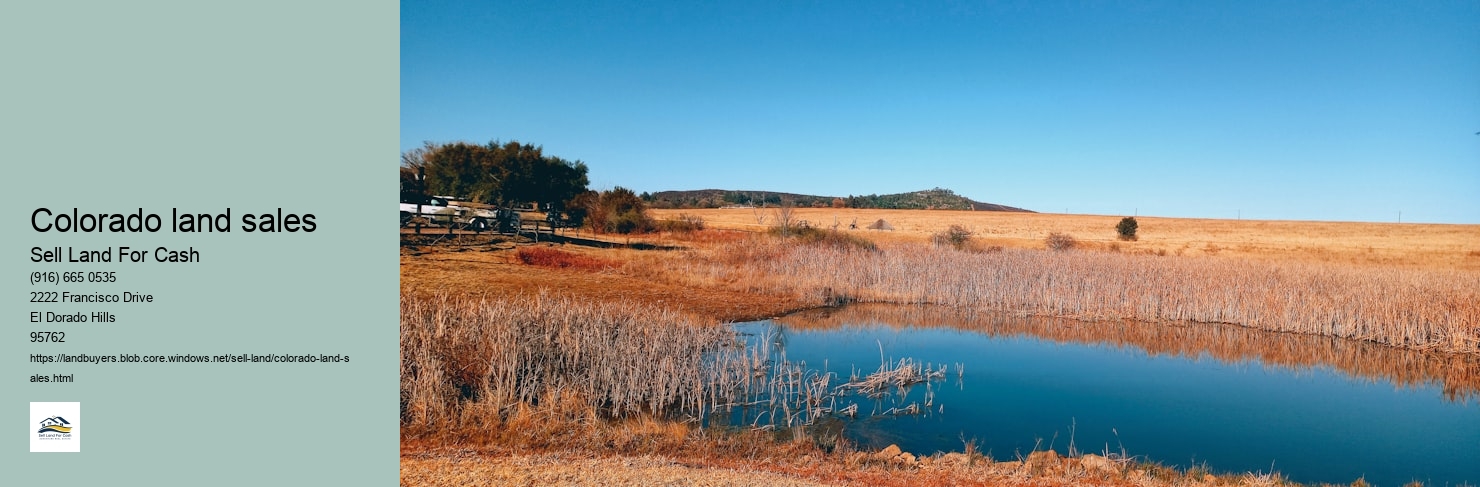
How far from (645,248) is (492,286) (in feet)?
40.5

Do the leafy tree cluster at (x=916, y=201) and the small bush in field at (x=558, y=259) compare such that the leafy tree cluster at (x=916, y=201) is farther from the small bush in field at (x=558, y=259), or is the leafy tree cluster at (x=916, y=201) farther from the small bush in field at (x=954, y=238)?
the small bush in field at (x=558, y=259)

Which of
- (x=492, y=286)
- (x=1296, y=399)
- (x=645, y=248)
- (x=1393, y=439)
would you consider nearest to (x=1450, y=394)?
(x=1296, y=399)

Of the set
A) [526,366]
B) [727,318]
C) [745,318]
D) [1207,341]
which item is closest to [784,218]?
[745,318]

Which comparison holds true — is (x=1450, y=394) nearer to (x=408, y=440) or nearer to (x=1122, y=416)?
(x=1122, y=416)

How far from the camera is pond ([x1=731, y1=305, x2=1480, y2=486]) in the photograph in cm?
848

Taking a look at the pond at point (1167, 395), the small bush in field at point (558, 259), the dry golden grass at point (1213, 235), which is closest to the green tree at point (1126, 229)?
the dry golden grass at point (1213, 235)

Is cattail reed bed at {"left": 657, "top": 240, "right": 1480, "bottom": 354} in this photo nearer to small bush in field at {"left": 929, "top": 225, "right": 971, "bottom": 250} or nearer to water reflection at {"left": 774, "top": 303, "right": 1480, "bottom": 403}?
water reflection at {"left": 774, "top": 303, "right": 1480, "bottom": 403}

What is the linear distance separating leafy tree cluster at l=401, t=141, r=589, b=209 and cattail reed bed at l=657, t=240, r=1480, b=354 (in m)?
12.9

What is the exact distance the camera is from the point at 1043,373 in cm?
1245

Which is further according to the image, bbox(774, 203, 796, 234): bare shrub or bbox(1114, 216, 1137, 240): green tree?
bbox(1114, 216, 1137, 240): green tree

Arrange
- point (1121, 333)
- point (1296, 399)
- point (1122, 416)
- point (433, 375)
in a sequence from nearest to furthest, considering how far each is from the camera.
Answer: point (433, 375) < point (1122, 416) < point (1296, 399) < point (1121, 333)
